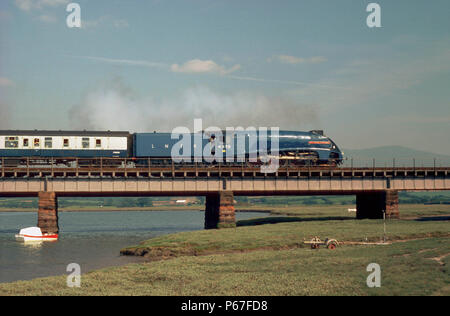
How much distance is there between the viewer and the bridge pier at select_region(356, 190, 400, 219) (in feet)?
228

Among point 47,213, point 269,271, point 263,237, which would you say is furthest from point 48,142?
point 269,271

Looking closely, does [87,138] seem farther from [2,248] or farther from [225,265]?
[225,265]

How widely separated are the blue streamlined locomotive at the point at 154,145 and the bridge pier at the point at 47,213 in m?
5.73

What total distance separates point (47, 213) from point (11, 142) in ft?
37.6

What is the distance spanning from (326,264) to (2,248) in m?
36.7

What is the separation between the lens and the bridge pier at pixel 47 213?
6050 centimetres

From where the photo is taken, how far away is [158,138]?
2685 inches

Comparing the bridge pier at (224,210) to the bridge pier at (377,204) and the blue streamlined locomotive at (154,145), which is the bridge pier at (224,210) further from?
the bridge pier at (377,204)

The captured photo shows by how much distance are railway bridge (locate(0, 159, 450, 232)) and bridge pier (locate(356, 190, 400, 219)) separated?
0.47 feet

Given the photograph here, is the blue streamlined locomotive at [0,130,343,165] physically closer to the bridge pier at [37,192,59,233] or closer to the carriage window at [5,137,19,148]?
the carriage window at [5,137,19,148]

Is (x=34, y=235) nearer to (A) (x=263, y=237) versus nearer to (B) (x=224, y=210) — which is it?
(B) (x=224, y=210)

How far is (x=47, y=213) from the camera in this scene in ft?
199

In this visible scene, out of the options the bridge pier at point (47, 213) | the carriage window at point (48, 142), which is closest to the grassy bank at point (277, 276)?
the bridge pier at point (47, 213)
